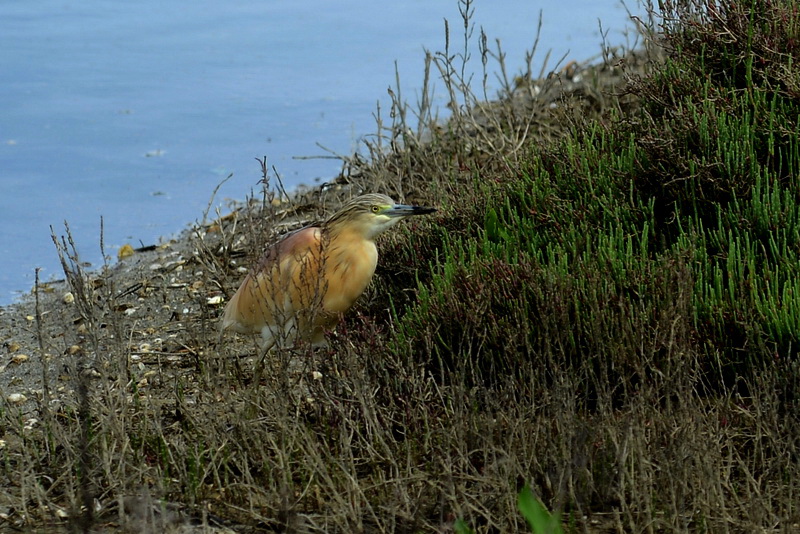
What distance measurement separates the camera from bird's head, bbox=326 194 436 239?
5.08 m

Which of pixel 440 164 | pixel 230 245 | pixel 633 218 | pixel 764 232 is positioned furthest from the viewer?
pixel 440 164

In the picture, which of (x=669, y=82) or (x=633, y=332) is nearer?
(x=633, y=332)

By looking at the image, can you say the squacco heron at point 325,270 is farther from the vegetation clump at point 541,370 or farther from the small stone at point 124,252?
the small stone at point 124,252


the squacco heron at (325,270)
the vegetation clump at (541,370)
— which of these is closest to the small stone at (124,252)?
the vegetation clump at (541,370)

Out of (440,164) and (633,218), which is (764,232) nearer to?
(633,218)

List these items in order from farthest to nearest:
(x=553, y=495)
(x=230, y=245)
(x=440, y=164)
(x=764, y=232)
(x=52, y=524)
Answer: (x=440, y=164) → (x=230, y=245) → (x=764, y=232) → (x=52, y=524) → (x=553, y=495)

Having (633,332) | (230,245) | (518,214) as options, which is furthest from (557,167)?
(230,245)

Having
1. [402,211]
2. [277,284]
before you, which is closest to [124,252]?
[277,284]

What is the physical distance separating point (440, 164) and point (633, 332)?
10.2ft

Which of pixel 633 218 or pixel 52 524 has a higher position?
pixel 633 218

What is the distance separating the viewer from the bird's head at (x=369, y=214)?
5078 mm

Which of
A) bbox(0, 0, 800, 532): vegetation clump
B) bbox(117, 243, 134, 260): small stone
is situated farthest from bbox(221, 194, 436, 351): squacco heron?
bbox(117, 243, 134, 260): small stone

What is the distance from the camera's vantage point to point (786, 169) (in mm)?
5238

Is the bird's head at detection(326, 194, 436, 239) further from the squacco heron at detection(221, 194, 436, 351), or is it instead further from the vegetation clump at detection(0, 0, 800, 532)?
the vegetation clump at detection(0, 0, 800, 532)
